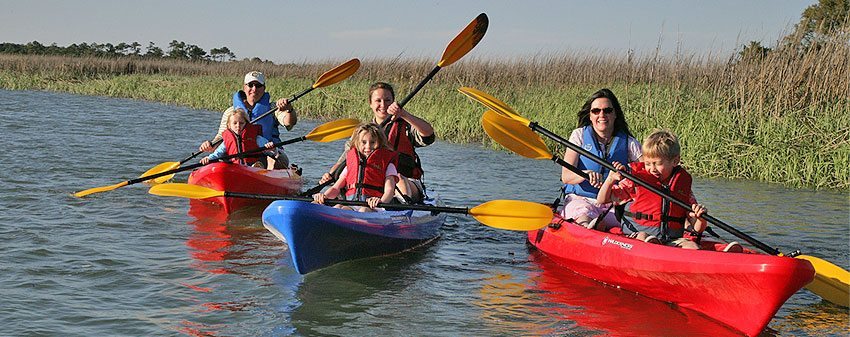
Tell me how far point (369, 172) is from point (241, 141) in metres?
2.37

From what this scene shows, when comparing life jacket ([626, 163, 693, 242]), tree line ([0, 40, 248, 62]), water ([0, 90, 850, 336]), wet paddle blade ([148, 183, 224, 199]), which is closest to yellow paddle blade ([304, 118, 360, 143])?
water ([0, 90, 850, 336])

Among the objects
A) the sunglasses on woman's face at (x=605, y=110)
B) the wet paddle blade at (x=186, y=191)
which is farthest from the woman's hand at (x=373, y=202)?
the sunglasses on woman's face at (x=605, y=110)

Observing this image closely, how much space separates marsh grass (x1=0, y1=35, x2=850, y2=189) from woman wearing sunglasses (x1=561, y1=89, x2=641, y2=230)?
4434mm

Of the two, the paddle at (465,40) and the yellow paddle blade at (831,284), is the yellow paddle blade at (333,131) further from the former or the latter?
the yellow paddle blade at (831,284)

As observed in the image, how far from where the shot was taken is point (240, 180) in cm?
732

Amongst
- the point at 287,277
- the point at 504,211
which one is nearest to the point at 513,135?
the point at 504,211

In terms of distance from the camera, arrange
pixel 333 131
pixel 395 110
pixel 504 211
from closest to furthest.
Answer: pixel 504 211, pixel 395 110, pixel 333 131

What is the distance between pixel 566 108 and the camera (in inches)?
531

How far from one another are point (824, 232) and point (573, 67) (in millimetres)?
9940

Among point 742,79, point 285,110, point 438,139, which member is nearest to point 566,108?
point 438,139

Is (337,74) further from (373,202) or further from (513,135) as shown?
(373,202)

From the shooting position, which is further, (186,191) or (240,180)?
(240,180)

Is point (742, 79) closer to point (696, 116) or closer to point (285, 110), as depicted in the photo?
point (696, 116)

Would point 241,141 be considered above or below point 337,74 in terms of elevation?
below
